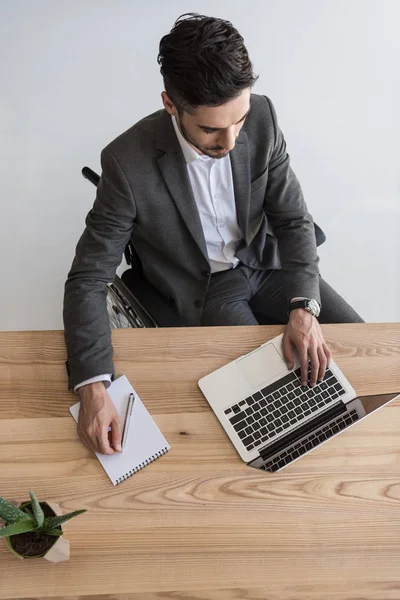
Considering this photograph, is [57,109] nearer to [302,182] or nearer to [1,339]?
[302,182]

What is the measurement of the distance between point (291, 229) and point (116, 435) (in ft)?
2.28

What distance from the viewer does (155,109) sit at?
231cm

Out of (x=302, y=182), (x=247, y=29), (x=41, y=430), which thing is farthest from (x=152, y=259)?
(x=247, y=29)

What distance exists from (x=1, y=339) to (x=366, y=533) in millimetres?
873

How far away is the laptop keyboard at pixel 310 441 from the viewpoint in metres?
1.17

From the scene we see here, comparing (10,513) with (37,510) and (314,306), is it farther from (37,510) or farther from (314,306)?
(314,306)

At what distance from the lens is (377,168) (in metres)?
2.29

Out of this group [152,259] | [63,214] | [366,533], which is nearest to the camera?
[366,533]

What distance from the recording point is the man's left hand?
4.09 ft

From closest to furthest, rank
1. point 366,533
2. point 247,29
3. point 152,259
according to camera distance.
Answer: point 366,533 < point 152,259 < point 247,29

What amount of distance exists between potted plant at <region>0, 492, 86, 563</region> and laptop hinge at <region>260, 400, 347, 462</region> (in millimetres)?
419

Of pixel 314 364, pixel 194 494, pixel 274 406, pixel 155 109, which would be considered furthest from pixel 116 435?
pixel 155 109

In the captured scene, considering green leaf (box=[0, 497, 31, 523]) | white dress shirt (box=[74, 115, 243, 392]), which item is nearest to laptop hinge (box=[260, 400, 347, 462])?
white dress shirt (box=[74, 115, 243, 392])

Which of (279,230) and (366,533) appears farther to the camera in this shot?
(279,230)
